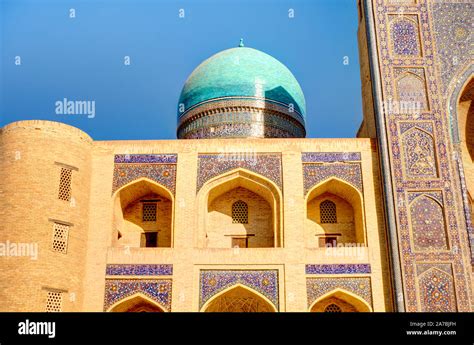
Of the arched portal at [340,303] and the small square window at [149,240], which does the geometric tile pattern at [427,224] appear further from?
the small square window at [149,240]

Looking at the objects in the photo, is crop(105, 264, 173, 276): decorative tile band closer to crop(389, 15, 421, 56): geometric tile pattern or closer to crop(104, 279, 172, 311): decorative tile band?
crop(104, 279, 172, 311): decorative tile band

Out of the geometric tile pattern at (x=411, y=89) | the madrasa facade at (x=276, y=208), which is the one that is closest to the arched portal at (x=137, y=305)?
the madrasa facade at (x=276, y=208)

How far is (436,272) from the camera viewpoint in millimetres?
11070

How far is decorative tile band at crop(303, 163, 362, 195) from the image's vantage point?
12.0 m

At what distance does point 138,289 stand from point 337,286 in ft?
11.2

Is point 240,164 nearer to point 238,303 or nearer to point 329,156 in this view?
point 329,156

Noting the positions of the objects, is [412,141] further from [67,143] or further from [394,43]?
[67,143]

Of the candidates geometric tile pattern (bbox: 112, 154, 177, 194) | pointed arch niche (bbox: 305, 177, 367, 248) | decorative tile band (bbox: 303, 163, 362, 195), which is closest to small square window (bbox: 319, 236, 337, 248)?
pointed arch niche (bbox: 305, 177, 367, 248)

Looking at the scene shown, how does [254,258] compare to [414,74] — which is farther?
[414,74]

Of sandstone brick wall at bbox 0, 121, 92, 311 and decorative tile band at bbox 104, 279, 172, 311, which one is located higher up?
sandstone brick wall at bbox 0, 121, 92, 311

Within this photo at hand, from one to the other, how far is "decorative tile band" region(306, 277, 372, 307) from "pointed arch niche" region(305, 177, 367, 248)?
982mm

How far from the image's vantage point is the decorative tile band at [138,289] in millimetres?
11180

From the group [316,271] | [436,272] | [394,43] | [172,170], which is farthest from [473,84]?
[172,170]

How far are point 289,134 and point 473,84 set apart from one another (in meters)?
4.69
